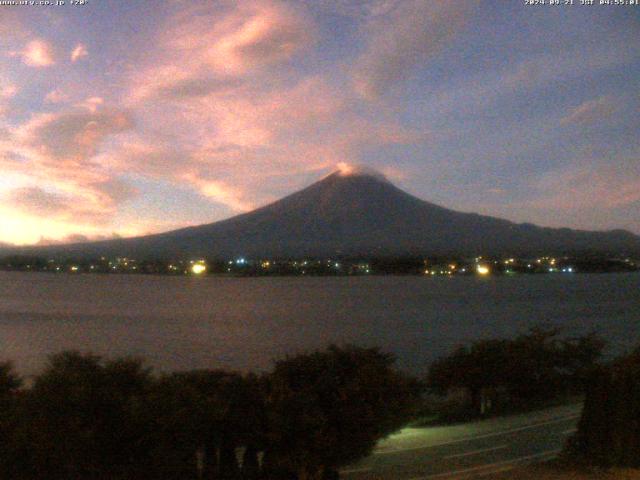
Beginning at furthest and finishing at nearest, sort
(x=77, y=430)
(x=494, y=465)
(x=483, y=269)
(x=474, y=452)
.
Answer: (x=483, y=269)
(x=474, y=452)
(x=494, y=465)
(x=77, y=430)

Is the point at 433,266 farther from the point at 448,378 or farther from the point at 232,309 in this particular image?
the point at 448,378

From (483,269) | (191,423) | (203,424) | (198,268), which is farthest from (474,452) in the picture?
(483,269)

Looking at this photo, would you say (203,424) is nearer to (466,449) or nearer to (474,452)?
(474,452)

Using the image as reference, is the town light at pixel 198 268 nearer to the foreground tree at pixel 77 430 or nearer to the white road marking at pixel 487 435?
the white road marking at pixel 487 435

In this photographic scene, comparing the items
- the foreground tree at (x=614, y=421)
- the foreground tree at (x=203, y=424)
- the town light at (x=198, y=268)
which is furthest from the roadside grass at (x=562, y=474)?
the town light at (x=198, y=268)

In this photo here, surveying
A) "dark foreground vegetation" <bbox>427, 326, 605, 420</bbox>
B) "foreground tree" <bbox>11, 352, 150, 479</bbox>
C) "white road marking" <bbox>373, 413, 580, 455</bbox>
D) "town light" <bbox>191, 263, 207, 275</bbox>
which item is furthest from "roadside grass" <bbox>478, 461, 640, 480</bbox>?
"town light" <bbox>191, 263, 207, 275</bbox>
